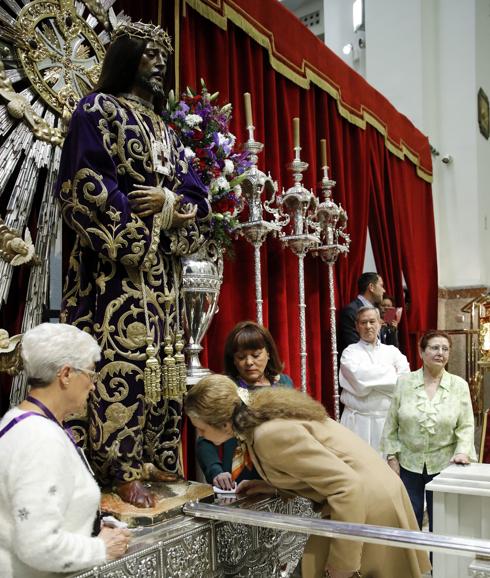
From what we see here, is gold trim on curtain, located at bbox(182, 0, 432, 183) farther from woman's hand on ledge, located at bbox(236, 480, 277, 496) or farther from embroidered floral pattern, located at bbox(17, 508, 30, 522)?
embroidered floral pattern, located at bbox(17, 508, 30, 522)

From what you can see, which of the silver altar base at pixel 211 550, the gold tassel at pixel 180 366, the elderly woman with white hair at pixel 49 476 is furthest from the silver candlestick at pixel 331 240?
the elderly woman with white hair at pixel 49 476

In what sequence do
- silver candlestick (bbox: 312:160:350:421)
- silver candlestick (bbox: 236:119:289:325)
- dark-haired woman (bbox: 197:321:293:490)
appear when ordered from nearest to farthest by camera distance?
dark-haired woman (bbox: 197:321:293:490)
silver candlestick (bbox: 236:119:289:325)
silver candlestick (bbox: 312:160:350:421)

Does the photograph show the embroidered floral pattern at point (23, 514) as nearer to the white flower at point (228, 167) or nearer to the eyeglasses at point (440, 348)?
the white flower at point (228, 167)

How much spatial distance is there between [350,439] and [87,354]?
3.03 feet

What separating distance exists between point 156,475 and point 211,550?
0.34 meters

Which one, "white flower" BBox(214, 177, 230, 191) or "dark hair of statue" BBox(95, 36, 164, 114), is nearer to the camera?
"dark hair of statue" BBox(95, 36, 164, 114)

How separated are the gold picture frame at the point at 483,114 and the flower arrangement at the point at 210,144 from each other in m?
6.86

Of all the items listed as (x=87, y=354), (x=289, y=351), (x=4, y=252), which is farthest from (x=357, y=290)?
(x=87, y=354)

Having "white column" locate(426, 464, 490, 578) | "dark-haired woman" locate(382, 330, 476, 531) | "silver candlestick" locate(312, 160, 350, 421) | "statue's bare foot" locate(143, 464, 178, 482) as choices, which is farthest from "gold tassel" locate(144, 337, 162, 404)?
"silver candlestick" locate(312, 160, 350, 421)

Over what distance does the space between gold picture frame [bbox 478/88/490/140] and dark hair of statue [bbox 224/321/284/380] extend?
737 cm

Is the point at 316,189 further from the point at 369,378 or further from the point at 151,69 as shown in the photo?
the point at 151,69

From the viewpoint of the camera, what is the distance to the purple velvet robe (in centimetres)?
209

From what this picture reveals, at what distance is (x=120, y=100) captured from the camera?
2.25m

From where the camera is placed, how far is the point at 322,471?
1.77 m
